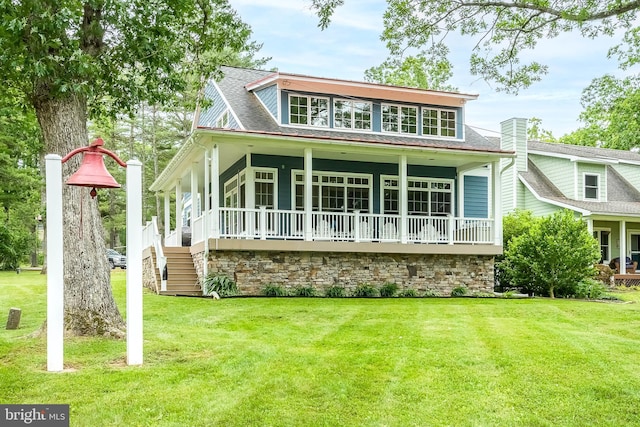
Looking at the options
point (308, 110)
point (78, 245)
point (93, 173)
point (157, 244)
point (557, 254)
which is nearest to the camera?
point (93, 173)

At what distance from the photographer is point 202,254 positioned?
1490cm

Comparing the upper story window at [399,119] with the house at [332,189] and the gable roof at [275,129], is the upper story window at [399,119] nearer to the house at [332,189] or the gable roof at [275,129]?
the house at [332,189]

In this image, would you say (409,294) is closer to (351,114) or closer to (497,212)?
(497,212)

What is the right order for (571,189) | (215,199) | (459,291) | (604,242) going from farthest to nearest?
1. (604,242)
2. (571,189)
3. (459,291)
4. (215,199)

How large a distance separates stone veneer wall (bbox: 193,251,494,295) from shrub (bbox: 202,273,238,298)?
0.19 m

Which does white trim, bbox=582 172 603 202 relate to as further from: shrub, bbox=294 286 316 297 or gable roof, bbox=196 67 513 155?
shrub, bbox=294 286 316 297

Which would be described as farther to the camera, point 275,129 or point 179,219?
point 179,219

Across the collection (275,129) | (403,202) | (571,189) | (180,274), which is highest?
(275,129)

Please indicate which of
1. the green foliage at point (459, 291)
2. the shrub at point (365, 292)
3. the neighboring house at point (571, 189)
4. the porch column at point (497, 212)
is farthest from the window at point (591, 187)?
the shrub at point (365, 292)

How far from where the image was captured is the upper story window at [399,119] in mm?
18453

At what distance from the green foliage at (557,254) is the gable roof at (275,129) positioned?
2.47 m

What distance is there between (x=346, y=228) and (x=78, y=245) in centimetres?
889

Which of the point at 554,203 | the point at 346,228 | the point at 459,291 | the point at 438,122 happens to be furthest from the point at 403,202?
the point at 554,203

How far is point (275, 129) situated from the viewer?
16344 mm
